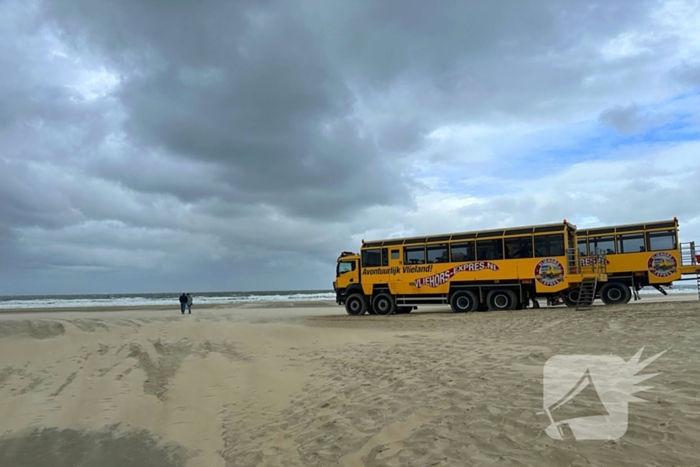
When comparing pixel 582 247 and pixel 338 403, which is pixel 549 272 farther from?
pixel 338 403

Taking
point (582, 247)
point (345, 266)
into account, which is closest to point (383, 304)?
point (345, 266)

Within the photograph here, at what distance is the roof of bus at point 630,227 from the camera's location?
19500 millimetres

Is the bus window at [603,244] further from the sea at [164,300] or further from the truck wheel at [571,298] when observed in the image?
the sea at [164,300]

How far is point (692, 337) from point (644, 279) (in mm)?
13404

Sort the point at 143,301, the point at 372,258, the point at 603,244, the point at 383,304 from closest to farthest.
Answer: the point at 603,244, the point at 383,304, the point at 372,258, the point at 143,301

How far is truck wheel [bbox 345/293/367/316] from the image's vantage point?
2364cm

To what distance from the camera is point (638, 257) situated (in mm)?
19984

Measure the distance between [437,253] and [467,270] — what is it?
1623 millimetres

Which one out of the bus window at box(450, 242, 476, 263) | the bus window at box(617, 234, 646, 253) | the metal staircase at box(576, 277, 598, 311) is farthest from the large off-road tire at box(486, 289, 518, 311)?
the bus window at box(617, 234, 646, 253)

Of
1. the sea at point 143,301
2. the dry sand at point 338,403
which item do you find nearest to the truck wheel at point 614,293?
the dry sand at point 338,403

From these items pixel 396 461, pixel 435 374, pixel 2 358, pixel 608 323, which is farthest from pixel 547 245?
pixel 2 358

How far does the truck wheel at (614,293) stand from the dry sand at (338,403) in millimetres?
9229

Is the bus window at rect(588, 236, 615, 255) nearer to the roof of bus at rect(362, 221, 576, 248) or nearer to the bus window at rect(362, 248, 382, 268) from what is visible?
the roof of bus at rect(362, 221, 576, 248)

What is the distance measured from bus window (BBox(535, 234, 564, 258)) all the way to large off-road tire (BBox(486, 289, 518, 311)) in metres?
2.03
